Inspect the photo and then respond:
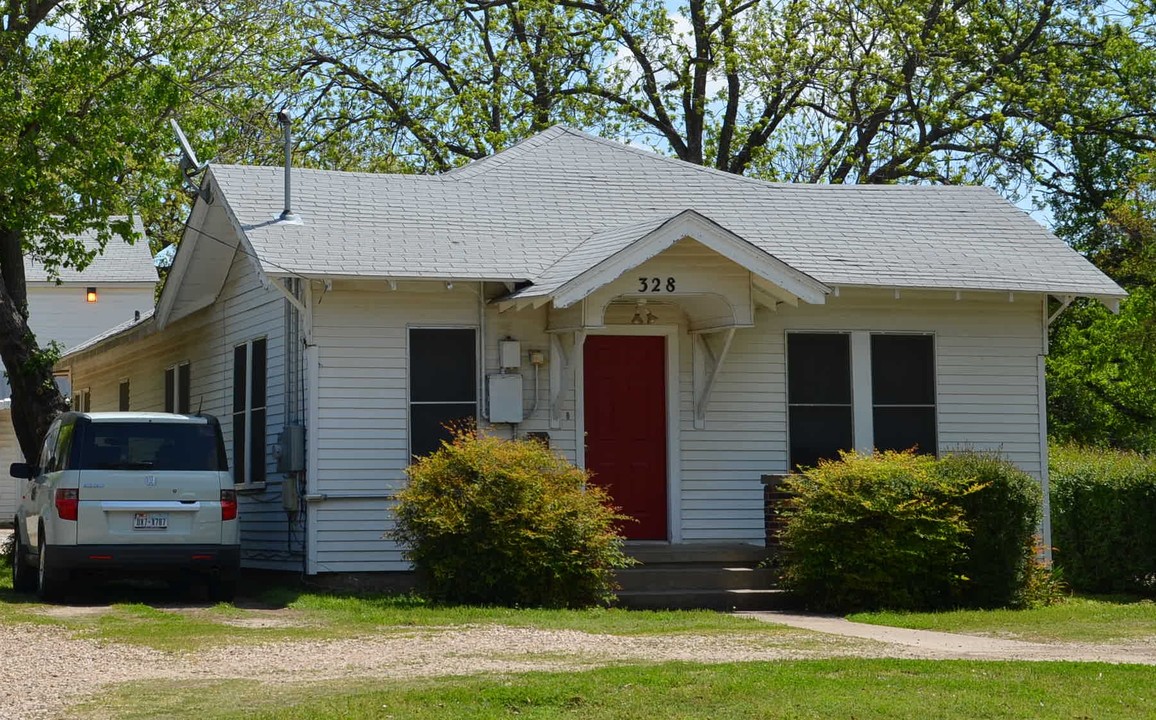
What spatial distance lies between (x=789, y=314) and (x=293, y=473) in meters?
6.03

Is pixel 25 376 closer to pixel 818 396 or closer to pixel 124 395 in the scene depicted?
pixel 124 395

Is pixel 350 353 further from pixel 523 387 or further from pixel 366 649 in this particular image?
pixel 366 649

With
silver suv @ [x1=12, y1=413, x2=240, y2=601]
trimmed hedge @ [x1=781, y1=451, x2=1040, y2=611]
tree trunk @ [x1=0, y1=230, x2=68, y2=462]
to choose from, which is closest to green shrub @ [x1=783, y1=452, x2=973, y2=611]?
trimmed hedge @ [x1=781, y1=451, x2=1040, y2=611]

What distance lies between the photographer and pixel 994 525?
14961 millimetres

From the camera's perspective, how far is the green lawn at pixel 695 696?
26.5ft

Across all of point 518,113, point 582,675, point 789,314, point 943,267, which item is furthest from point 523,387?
point 518,113

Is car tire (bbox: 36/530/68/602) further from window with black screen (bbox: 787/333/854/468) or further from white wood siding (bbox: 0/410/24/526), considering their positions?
white wood siding (bbox: 0/410/24/526)

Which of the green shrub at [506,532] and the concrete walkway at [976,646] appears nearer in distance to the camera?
the concrete walkway at [976,646]

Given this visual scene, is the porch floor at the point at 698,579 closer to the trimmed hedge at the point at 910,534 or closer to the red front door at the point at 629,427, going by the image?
the trimmed hedge at the point at 910,534

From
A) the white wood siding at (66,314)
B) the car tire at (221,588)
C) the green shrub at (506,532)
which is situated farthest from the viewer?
the white wood siding at (66,314)

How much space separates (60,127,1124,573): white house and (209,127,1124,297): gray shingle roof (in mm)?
43

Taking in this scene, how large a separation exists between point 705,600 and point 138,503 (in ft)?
18.6

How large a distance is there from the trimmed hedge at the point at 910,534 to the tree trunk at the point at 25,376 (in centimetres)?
1076

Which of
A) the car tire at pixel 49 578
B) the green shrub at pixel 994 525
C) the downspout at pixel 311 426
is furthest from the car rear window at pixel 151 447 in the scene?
the green shrub at pixel 994 525
